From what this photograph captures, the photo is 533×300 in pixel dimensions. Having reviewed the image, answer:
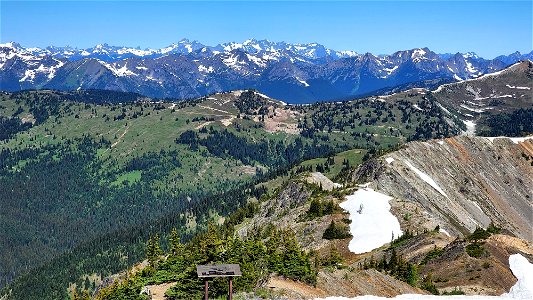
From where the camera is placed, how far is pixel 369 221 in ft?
337

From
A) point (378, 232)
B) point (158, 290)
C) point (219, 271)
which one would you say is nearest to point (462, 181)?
point (378, 232)

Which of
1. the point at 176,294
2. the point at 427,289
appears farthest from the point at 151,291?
the point at 427,289

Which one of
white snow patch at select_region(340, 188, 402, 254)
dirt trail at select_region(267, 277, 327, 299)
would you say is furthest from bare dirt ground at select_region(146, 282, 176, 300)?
white snow patch at select_region(340, 188, 402, 254)

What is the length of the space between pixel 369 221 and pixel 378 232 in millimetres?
5169

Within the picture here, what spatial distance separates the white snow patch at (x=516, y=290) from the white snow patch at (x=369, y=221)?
28907 mm

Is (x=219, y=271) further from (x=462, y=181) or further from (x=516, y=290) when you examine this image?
(x=462, y=181)

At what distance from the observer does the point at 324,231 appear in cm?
10131

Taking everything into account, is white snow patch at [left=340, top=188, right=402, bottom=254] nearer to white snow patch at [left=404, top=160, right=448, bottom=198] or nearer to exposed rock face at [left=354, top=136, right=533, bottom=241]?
exposed rock face at [left=354, top=136, right=533, bottom=241]

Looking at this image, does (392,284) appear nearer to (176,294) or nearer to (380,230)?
(176,294)

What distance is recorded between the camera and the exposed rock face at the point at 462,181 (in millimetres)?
128250

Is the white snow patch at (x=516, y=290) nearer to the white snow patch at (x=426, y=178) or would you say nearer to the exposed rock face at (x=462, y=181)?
the exposed rock face at (x=462, y=181)

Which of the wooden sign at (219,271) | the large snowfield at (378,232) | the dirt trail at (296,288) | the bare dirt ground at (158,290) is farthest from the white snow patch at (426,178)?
the wooden sign at (219,271)

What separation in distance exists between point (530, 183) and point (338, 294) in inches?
5860

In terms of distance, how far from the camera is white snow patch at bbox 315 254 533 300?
53.8m
